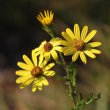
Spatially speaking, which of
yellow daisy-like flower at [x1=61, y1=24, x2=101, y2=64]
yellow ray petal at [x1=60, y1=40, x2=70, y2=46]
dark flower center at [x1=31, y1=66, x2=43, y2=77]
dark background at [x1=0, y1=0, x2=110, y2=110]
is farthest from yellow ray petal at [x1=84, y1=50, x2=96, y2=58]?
dark background at [x1=0, y1=0, x2=110, y2=110]

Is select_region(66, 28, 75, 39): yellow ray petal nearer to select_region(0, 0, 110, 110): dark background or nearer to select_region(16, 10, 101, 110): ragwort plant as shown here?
select_region(16, 10, 101, 110): ragwort plant

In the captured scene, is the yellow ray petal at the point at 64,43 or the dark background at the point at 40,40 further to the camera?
the dark background at the point at 40,40

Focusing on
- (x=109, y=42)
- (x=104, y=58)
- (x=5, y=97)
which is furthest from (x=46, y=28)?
(x=5, y=97)

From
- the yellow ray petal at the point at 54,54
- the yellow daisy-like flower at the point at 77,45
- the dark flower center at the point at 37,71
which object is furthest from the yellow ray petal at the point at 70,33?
the dark flower center at the point at 37,71

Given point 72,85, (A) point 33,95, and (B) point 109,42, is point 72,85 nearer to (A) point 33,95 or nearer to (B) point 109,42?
(B) point 109,42

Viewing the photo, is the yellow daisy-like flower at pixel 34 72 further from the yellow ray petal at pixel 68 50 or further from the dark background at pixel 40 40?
the dark background at pixel 40 40

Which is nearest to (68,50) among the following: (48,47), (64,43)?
(64,43)
